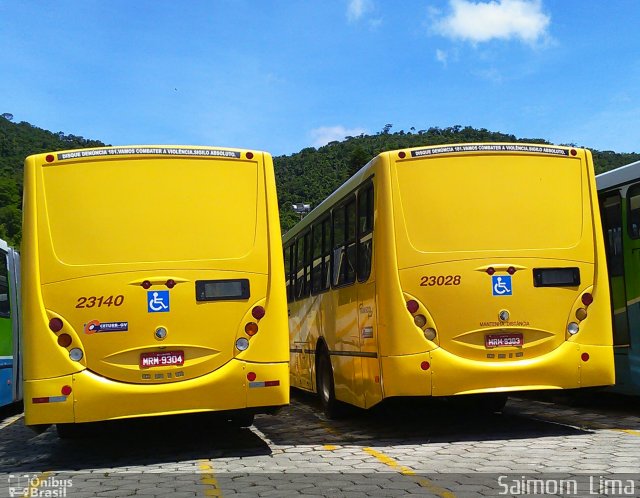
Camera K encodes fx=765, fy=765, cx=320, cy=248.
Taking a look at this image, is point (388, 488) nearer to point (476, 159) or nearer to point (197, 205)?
point (197, 205)

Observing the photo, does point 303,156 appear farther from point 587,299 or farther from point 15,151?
point 587,299

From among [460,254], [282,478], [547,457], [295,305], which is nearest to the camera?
[282,478]

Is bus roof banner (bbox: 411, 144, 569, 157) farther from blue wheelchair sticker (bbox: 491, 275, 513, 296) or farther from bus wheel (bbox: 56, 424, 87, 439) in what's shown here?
bus wheel (bbox: 56, 424, 87, 439)

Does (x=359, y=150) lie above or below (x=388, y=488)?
above

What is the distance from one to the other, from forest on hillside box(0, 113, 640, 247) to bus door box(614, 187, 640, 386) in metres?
34.0

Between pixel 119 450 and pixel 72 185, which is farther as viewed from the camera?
pixel 119 450

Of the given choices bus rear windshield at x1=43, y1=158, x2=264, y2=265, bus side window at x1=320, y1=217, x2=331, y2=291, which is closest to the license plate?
bus rear windshield at x1=43, y1=158, x2=264, y2=265

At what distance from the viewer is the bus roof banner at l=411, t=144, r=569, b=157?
866 cm

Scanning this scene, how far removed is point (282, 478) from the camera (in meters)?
6.65

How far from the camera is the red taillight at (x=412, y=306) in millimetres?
8172

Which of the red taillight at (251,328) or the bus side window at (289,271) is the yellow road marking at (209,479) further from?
the bus side window at (289,271)

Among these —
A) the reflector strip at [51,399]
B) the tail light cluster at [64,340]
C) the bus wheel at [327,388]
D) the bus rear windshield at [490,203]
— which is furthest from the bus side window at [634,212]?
the reflector strip at [51,399]

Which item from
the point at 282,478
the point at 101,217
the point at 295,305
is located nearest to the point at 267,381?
the point at 282,478

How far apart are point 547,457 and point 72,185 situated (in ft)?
17.6
